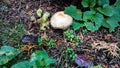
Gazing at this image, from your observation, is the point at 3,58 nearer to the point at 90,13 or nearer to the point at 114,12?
the point at 90,13

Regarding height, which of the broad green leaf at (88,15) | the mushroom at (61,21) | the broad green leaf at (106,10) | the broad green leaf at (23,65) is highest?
the mushroom at (61,21)

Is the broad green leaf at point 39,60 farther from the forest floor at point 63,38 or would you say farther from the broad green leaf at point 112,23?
the broad green leaf at point 112,23

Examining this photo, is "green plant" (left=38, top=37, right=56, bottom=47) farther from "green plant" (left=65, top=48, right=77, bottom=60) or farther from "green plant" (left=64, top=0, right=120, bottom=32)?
"green plant" (left=64, top=0, right=120, bottom=32)

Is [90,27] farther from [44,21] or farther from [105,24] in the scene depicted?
[44,21]

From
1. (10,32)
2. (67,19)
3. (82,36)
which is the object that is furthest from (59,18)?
(10,32)

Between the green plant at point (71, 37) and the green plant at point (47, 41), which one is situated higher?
the green plant at point (47, 41)

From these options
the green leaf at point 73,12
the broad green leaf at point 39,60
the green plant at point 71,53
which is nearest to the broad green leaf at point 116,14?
the green leaf at point 73,12

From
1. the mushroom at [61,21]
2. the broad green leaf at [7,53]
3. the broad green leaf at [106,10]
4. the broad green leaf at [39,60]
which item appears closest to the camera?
the broad green leaf at [39,60]
